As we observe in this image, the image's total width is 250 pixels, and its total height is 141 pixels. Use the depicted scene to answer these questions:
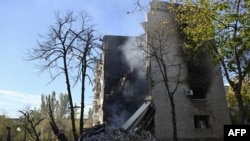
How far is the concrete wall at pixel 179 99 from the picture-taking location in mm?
24297

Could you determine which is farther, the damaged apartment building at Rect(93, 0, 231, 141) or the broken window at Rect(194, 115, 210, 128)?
the broken window at Rect(194, 115, 210, 128)

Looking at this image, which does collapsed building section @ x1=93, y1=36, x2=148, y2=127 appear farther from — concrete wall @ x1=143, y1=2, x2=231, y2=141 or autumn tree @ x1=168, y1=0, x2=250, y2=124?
autumn tree @ x1=168, y1=0, x2=250, y2=124

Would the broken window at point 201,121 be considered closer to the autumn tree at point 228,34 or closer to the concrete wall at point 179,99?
the concrete wall at point 179,99

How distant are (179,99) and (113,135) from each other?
8097 millimetres

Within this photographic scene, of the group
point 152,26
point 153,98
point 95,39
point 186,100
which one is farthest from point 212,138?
point 95,39

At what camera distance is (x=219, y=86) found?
26578 mm

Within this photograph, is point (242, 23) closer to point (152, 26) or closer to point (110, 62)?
point (152, 26)

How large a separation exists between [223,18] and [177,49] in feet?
33.3

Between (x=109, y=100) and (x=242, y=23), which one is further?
(x=109, y=100)

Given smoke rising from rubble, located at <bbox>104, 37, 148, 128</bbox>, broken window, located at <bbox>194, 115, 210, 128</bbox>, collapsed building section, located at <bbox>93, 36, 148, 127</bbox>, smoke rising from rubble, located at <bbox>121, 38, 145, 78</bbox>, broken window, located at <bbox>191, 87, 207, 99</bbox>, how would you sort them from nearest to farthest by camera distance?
broken window, located at <bbox>194, 115, 210, 128</bbox>
broken window, located at <bbox>191, 87, 207, 99</bbox>
smoke rising from rubble, located at <bbox>104, 37, 148, 128</bbox>
collapsed building section, located at <bbox>93, 36, 148, 127</bbox>
smoke rising from rubble, located at <bbox>121, 38, 145, 78</bbox>

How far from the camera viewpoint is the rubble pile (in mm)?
19203

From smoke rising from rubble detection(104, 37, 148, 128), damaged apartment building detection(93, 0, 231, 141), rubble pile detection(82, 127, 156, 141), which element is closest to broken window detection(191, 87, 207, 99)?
damaged apartment building detection(93, 0, 231, 141)

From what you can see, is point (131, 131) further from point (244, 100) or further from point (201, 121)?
point (244, 100)

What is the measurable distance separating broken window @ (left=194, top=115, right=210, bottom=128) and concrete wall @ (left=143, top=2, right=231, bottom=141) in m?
0.25
